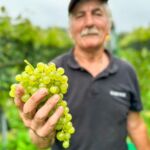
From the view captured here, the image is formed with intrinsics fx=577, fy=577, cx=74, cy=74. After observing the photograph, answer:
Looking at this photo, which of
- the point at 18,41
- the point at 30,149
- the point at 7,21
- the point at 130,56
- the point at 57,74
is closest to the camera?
the point at 57,74

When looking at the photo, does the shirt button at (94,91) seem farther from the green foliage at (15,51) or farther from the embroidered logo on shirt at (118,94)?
the green foliage at (15,51)

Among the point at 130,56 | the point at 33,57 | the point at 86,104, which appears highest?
the point at 86,104

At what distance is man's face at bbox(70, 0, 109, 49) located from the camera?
374 cm

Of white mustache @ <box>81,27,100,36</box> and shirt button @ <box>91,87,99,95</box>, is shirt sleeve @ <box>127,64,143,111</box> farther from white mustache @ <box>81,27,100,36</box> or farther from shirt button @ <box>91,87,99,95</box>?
white mustache @ <box>81,27,100,36</box>

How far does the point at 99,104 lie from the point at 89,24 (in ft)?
1.71

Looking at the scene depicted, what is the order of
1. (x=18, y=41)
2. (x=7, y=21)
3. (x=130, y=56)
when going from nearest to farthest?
(x=7, y=21) < (x=18, y=41) < (x=130, y=56)

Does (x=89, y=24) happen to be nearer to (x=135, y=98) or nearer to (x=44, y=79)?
(x=135, y=98)

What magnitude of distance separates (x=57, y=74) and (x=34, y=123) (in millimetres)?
261

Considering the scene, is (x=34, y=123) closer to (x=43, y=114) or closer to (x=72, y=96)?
(x=43, y=114)

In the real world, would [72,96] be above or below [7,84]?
above

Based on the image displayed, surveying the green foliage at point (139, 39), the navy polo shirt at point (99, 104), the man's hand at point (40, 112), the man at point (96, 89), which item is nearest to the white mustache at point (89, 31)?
the man at point (96, 89)

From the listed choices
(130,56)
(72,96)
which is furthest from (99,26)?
(130,56)

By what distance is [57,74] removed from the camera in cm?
220

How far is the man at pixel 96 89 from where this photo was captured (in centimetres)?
369
